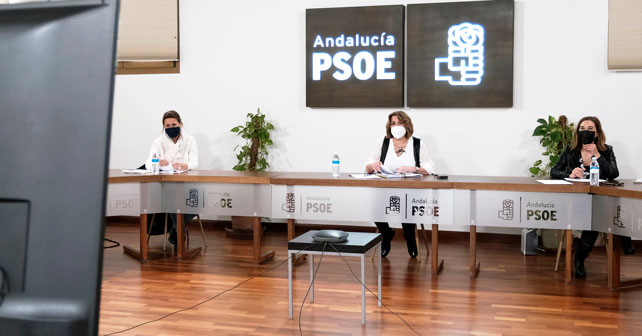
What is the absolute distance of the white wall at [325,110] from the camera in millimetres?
5988

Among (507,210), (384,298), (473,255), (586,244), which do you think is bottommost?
(384,298)

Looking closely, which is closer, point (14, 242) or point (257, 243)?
point (14, 242)

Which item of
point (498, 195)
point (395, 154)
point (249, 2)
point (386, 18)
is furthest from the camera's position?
point (249, 2)

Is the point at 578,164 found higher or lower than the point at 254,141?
lower

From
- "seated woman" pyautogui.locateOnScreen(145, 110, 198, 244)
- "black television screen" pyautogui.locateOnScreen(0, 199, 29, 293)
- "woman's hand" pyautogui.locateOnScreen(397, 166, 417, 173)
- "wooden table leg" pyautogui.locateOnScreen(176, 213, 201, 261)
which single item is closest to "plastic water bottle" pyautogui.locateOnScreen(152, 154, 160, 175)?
"seated woman" pyautogui.locateOnScreen(145, 110, 198, 244)

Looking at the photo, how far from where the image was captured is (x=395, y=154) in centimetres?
544

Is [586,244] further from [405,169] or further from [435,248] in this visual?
[405,169]

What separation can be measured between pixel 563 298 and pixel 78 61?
4.03 m

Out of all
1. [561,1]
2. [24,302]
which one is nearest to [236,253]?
[561,1]

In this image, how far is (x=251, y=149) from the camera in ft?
21.9

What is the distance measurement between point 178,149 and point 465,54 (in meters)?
2.95

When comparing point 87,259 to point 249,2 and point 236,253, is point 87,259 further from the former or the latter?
point 249,2

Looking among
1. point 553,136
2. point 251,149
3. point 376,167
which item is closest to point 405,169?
point 376,167

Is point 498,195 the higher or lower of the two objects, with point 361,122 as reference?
lower
